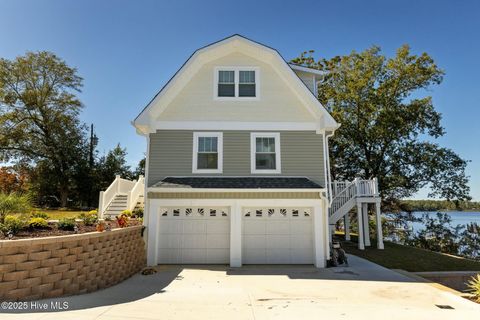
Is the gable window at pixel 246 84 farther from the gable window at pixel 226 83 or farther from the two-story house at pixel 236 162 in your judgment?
the gable window at pixel 226 83

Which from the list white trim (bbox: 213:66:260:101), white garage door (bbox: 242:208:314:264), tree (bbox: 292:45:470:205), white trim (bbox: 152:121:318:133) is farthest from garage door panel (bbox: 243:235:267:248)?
tree (bbox: 292:45:470:205)

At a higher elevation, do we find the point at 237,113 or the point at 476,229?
the point at 237,113

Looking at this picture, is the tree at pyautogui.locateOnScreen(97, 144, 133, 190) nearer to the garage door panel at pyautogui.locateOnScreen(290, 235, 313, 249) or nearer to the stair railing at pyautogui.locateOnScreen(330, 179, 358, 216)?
the stair railing at pyautogui.locateOnScreen(330, 179, 358, 216)

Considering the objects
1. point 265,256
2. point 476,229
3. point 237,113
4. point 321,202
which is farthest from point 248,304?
point 476,229

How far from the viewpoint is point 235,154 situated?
36.7 ft

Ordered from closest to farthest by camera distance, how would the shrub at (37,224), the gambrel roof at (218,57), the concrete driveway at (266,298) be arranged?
the concrete driveway at (266,298) → the shrub at (37,224) → the gambrel roof at (218,57)

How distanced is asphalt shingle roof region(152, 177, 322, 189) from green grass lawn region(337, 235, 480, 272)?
4673 mm

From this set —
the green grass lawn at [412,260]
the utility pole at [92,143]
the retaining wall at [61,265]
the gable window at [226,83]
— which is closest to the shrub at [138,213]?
the retaining wall at [61,265]

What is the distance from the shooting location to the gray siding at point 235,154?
1108 centimetres

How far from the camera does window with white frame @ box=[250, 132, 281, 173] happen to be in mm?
11156

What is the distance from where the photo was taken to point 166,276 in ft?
27.8

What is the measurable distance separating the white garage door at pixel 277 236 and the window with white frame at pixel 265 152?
1511 mm

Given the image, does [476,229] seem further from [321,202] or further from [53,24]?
[53,24]

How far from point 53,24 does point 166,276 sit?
10819mm
